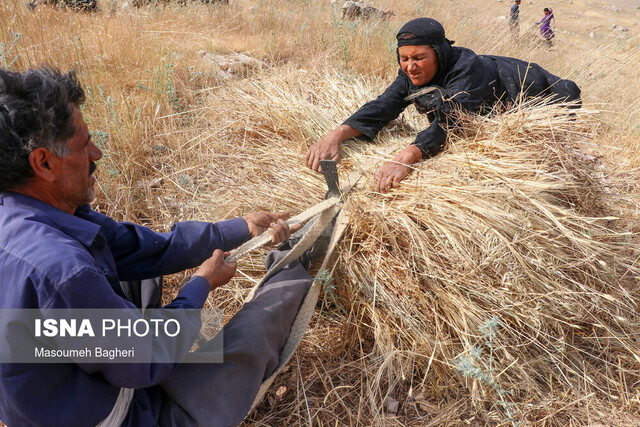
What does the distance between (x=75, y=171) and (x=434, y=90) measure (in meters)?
1.92

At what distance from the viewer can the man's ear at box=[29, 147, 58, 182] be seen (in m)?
1.22

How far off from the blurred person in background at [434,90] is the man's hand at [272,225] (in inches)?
20.6

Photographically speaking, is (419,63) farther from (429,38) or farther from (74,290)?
(74,290)

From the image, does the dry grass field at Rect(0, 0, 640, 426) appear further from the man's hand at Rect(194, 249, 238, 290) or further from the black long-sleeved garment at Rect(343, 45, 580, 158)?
the man's hand at Rect(194, 249, 238, 290)

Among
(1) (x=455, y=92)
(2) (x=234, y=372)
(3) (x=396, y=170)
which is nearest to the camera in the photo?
(2) (x=234, y=372)

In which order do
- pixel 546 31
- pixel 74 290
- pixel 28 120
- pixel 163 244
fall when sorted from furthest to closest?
pixel 546 31
pixel 163 244
pixel 28 120
pixel 74 290

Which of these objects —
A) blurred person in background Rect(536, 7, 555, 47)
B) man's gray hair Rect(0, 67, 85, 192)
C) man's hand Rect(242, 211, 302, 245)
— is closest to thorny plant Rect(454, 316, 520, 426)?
man's hand Rect(242, 211, 302, 245)

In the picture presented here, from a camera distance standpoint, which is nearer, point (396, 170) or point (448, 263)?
point (448, 263)

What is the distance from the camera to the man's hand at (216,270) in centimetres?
160

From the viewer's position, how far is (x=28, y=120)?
1.22m

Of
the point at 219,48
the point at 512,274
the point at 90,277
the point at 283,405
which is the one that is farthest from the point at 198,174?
the point at 219,48

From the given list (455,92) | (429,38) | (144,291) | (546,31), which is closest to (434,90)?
(455,92)

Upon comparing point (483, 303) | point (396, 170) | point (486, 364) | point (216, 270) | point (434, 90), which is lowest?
point (486, 364)

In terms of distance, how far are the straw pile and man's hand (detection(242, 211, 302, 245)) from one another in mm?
295
